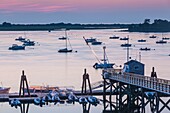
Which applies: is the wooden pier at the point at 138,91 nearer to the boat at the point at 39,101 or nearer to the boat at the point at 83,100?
the boat at the point at 83,100

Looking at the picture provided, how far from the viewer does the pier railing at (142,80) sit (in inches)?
1534

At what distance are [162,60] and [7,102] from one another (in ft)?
225

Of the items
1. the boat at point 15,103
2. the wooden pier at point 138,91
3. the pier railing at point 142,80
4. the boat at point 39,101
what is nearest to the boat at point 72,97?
the boat at point 39,101

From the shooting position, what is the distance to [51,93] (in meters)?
56.8

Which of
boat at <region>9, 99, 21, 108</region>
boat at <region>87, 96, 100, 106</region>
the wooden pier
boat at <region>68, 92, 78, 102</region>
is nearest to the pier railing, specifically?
the wooden pier

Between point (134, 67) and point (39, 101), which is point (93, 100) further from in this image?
point (134, 67)

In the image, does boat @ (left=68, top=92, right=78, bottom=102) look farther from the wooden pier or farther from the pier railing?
the pier railing

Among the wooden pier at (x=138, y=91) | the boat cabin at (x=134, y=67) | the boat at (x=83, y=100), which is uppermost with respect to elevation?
the boat cabin at (x=134, y=67)

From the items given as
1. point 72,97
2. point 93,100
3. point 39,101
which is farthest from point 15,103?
point 93,100

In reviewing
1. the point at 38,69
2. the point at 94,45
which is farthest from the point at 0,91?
the point at 94,45

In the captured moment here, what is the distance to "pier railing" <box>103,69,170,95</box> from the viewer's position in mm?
38969

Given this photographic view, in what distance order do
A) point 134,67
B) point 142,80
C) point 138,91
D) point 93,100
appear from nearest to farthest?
point 142,80 → point 138,91 → point 134,67 → point 93,100

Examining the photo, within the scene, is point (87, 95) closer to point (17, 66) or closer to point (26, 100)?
point (26, 100)

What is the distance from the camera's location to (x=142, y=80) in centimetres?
4259
